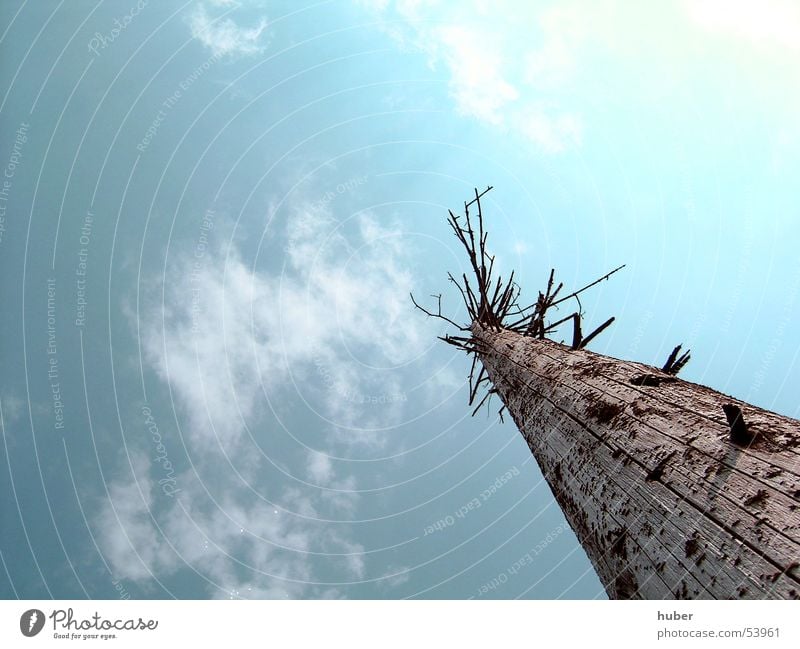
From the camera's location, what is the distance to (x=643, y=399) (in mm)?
2334

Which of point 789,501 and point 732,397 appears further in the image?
point 732,397

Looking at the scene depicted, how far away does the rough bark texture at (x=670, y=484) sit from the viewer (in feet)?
4.54

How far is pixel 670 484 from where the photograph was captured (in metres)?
1.77

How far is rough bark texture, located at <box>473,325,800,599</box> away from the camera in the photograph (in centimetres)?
138

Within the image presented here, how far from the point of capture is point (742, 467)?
1594mm

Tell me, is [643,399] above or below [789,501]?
above

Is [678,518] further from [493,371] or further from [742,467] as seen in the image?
[493,371]
